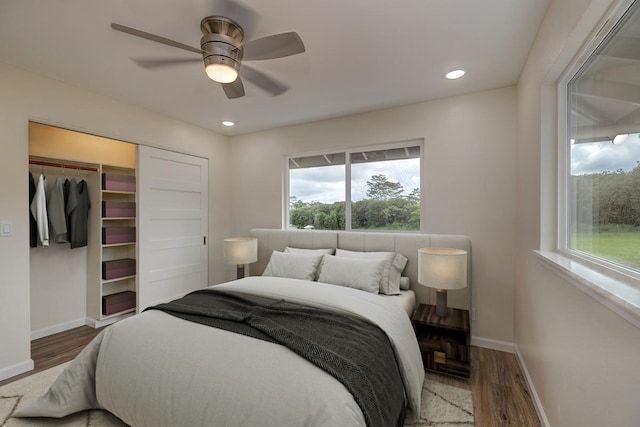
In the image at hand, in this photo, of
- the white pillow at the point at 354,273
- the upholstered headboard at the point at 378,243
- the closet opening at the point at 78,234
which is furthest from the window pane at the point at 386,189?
the closet opening at the point at 78,234

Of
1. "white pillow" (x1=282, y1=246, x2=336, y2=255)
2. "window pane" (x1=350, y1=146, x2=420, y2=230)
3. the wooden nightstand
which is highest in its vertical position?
"window pane" (x1=350, y1=146, x2=420, y2=230)

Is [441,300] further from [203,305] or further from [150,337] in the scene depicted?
[150,337]

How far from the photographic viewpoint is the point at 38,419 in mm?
1686

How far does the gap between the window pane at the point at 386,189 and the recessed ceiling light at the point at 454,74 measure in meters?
0.80

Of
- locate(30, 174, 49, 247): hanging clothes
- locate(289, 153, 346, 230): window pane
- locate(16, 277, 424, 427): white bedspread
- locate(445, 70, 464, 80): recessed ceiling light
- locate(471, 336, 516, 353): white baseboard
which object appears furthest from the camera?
locate(289, 153, 346, 230): window pane

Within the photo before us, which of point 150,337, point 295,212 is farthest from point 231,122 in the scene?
point 150,337

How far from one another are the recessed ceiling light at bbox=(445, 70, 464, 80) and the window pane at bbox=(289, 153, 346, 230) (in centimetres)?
145

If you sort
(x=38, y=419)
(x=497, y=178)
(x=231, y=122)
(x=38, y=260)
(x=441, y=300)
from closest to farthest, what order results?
(x=38, y=419) → (x=441, y=300) → (x=497, y=178) → (x=38, y=260) → (x=231, y=122)

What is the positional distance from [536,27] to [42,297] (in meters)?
5.07

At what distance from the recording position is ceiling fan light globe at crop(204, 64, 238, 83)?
159cm

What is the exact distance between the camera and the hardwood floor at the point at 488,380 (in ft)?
5.70

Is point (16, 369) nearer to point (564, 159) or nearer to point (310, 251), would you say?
point (310, 251)

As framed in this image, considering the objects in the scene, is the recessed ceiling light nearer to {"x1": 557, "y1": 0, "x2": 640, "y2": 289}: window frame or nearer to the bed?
{"x1": 557, "y1": 0, "x2": 640, "y2": 289}: window frame

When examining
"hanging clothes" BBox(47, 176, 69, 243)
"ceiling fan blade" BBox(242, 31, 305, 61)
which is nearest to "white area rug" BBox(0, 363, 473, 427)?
"hanging clothes" BBox(47, 176, 69, 243)
